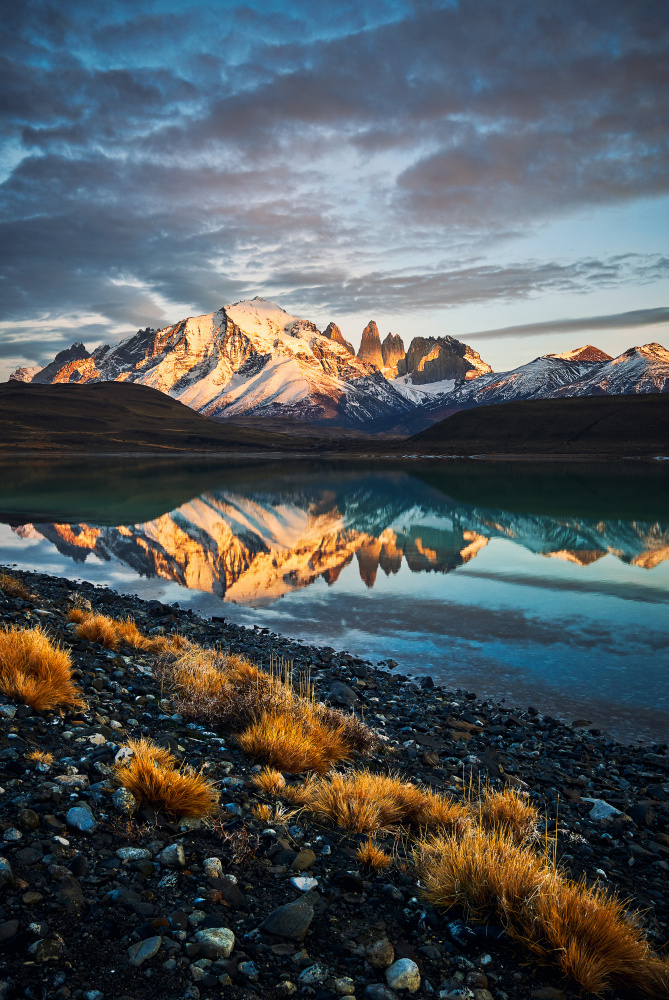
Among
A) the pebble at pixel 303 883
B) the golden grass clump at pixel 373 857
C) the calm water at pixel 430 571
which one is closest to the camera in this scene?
the pebble at pixel 303 883

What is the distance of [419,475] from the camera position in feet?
315

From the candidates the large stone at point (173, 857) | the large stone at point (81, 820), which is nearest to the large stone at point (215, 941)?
the large stone at point (173, 857)

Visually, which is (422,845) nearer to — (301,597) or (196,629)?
(196,629)

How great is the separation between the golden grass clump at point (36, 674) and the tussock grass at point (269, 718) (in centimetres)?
171

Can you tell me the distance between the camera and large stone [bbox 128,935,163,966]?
4.27 metres

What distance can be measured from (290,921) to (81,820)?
2181 millimetres

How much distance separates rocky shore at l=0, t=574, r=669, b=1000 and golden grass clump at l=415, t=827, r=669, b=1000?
16 centimetres

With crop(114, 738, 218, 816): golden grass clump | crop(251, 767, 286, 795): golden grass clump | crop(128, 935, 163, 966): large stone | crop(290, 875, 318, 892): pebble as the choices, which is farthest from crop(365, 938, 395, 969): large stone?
crop(251, 767, 286, 795): golden grass clump

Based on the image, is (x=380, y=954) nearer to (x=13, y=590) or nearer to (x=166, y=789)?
(x=166, y=789)

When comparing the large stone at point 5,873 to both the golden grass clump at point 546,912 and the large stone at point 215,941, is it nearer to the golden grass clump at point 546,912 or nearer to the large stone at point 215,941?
the large stone at point 215,941

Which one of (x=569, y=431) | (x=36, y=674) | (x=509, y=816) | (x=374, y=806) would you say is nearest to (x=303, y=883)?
(x=374, y=806)

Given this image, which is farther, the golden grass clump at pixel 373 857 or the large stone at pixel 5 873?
the golden grass clump at pixel 373 857

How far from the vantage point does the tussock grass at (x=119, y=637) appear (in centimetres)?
1326

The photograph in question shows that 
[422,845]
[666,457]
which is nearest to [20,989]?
[422,845]
